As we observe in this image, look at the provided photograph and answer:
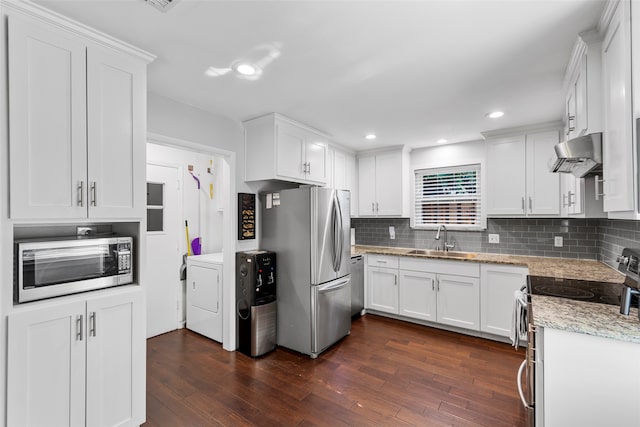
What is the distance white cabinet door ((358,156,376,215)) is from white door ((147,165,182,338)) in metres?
2.60

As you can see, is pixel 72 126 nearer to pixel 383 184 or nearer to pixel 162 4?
pixel 162 4

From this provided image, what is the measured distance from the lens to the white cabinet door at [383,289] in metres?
3.88

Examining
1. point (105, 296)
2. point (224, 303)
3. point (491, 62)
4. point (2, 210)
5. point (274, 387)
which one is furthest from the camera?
point (224, 303)

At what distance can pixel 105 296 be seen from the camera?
1698mm

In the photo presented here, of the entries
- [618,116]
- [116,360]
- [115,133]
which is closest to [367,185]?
[618,116]

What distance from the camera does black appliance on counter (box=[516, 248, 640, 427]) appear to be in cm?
136

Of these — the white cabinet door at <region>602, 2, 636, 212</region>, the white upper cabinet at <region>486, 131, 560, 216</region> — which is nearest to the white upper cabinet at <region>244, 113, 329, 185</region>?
the white upper cabinet at <region>486, 131, 560, 216</region>

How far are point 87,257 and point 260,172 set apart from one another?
166 cm

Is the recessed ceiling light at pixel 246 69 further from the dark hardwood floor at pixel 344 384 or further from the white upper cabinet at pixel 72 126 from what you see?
the dark hardwood floor at pixel 344 384

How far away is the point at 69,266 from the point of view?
165 centimetres

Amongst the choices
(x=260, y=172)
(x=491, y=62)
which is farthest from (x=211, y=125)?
(x=491, y=62)

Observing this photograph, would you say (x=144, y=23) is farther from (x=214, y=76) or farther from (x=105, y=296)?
(x=105, y=296)

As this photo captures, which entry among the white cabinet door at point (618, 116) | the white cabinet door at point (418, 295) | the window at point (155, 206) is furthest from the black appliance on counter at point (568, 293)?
the window at point (155, 206)

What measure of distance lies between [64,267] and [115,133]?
0.80 m
